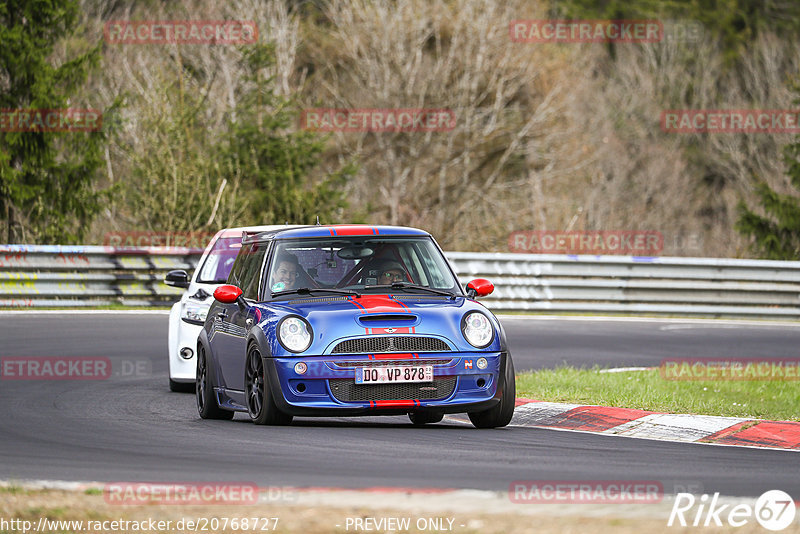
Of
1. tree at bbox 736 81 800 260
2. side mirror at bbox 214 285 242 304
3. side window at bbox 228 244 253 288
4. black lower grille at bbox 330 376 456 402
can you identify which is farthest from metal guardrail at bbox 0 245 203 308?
black lower grille at bbox 330 376 456 402

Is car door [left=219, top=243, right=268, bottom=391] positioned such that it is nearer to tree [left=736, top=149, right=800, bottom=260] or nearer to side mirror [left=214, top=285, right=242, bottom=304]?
side mirror [left=214, top=285, right=242, bottom=304]

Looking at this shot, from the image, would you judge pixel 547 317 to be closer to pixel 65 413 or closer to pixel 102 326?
pixel 102 326

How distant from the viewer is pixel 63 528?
21.0 feet

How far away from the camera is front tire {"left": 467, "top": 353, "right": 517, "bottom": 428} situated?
34.8ft

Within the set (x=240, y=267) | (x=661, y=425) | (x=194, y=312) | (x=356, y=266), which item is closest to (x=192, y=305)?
(x=194, y=312)

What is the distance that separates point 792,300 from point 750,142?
34.5 meters

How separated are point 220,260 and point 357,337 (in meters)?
4.77

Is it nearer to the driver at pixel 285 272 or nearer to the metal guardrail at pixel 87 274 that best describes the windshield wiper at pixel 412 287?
the driver at pixel 285 272

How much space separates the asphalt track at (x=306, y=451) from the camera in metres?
7.92

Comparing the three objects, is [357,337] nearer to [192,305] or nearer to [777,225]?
[192,305]

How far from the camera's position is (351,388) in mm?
10219

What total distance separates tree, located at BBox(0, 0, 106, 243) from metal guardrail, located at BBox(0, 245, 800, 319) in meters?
4.58

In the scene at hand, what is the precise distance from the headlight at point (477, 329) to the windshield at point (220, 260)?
454cm

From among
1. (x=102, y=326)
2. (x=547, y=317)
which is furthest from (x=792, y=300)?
(x=102, y=326)
